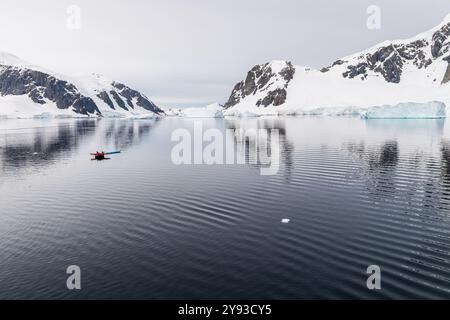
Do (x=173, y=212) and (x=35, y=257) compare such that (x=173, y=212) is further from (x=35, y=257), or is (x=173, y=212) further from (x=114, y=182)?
(x=114, y=182)

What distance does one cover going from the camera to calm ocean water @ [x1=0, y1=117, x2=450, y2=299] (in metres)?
21.2

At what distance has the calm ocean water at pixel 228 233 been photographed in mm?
21156

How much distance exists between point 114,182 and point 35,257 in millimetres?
25995

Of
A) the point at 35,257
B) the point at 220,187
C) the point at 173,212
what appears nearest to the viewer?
the point at 35,257

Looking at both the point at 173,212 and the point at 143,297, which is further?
the point at 173,212

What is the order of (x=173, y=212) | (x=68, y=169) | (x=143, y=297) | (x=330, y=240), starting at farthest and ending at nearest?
1. (x=68, y=169)
2. (x=173, y=212)
3. (x=330, y=240)
4. (x=143, y=297)

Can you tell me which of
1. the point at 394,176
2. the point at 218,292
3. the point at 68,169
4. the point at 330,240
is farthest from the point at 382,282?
the point at 68,169

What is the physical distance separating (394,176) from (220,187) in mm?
23503

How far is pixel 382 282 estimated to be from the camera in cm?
2109

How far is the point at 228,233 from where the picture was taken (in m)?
29.6
